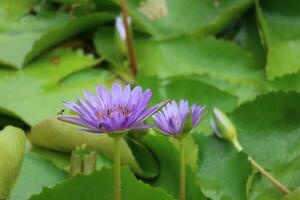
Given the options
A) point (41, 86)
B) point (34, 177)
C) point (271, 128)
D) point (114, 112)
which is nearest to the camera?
point (114, 112)

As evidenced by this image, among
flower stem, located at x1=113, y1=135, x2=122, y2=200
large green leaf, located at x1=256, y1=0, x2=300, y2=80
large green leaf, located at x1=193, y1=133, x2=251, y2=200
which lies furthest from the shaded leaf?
large green leaf, located at x1=256, y1=0, x2=300, y2=80

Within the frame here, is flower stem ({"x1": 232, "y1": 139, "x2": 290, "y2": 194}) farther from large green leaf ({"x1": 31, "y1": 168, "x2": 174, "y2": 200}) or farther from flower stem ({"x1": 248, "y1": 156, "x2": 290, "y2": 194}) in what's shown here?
large green leaf ({"x1": 31, "y1": 168, "x2": 174, "y2": 200})

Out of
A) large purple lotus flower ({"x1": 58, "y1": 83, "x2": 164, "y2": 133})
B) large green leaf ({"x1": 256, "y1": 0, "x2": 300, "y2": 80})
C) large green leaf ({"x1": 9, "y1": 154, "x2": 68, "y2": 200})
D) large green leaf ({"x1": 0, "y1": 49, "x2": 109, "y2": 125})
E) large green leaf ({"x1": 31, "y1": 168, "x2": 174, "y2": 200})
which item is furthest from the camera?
large green leaf ({"x1": 256, "y1": 0, "x2": 300, "y2": 80})

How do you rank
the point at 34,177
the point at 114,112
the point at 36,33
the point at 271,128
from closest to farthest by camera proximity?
1. the point at 114,112
2. the point at 34,177
3. the point at 271,128
4. the point at 36,33

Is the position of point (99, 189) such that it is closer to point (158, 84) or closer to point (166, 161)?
point (166, 161)

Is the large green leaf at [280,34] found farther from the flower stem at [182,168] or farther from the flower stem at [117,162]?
the flower stem at [117,162]

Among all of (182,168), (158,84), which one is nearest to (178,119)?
(182,168)

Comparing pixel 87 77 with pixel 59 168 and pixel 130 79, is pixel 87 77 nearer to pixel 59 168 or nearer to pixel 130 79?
pixel 130 79

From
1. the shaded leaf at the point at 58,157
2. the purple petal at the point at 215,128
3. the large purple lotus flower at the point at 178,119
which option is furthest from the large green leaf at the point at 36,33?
the large purple lotus flower at the point at 178,119
